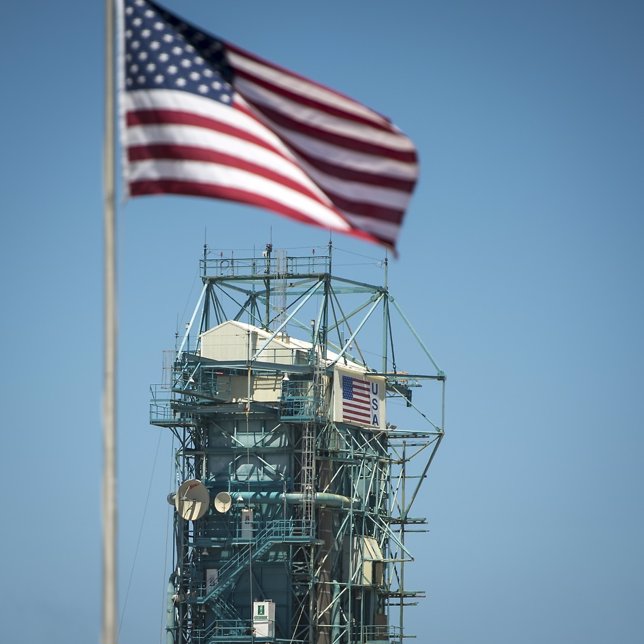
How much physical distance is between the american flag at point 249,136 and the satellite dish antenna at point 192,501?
6802cm

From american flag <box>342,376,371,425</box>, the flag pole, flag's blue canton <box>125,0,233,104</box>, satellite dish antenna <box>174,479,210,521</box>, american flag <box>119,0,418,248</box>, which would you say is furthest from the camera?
american flag <box>342,376,371,425</box>

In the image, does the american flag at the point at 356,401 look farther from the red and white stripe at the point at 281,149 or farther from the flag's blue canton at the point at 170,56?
the flag's blue canton at the point at 170,56

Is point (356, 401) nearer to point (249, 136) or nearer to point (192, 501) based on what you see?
point (192, 501)

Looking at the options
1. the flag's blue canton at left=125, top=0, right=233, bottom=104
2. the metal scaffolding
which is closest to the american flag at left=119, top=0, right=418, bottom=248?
the flag's blue canton at left=125, top=0, right=233, bottom=104

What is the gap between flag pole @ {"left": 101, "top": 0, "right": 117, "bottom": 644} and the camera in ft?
118

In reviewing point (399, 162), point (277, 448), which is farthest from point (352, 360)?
point (399, 162)

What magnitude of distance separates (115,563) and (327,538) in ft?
245

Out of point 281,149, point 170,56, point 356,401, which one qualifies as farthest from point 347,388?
point 170,56

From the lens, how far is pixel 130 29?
1585 inches

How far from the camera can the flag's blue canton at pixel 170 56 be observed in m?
40.1

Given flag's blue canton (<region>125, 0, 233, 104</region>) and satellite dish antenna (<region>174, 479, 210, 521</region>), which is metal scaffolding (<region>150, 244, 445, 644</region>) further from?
flag's blue canton (<region>125, 0, 233, 104</region>)

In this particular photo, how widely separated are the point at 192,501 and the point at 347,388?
1173 cm

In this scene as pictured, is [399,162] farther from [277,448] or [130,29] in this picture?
[277,448]

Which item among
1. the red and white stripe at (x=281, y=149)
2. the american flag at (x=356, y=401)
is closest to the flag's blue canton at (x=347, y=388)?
the american flag at (x=356, y=401)
